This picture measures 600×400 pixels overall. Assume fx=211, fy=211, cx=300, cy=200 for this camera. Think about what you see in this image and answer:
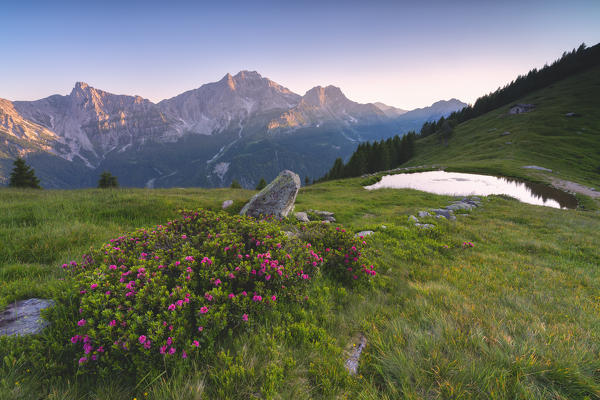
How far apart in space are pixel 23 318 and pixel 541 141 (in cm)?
8068

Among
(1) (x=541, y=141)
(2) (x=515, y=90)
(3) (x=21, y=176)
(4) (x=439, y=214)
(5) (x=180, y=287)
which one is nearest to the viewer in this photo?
(5) (x=180, y=287)

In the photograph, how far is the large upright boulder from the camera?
10.8 meters

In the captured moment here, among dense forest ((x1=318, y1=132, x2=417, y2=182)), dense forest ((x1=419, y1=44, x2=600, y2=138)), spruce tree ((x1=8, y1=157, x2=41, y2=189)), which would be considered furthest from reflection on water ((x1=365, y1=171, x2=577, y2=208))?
dense forest ((x1=419, y1=44, x2=600, y2=138))

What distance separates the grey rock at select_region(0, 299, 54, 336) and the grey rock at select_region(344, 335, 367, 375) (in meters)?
4.17

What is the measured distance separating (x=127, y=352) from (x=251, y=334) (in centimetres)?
149

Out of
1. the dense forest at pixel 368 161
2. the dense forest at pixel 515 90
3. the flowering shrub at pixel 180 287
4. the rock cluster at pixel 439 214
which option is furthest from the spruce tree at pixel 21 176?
the dense forest at pixel 515 90

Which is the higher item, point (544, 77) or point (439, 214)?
point (544, 77)

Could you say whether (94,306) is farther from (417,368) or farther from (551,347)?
(551,347)

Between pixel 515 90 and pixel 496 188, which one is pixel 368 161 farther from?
pixel 515 90

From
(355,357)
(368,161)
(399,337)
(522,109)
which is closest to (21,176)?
(355,357)

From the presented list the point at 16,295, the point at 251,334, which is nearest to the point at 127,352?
the point at 251,334

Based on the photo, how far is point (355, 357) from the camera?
304 centimetres

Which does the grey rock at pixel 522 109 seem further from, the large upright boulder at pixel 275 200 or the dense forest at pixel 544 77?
the large upright boulder at pixel 275 200

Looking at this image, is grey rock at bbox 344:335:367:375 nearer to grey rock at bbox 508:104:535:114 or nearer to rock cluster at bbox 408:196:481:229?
rock cluster at bbox 408:196:481:229
